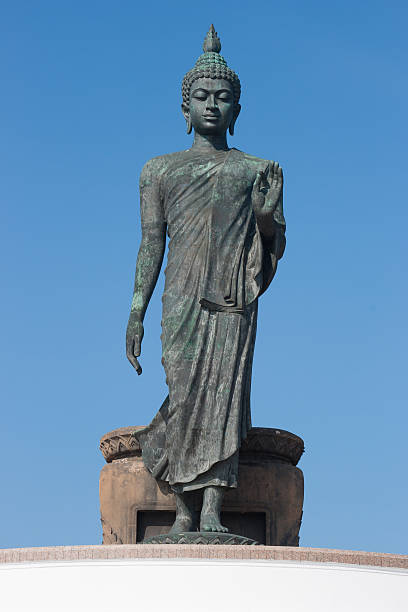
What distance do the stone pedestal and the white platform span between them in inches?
101

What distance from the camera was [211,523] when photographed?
11625 millimetres

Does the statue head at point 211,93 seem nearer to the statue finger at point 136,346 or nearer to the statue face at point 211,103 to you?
the statue face at point 211,103

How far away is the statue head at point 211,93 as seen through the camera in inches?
510

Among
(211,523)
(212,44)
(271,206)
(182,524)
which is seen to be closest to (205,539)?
(211,523)

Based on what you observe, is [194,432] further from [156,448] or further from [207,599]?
[207,599]

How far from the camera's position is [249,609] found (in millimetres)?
9773

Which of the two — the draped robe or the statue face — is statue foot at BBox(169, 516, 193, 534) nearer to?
the draped robe

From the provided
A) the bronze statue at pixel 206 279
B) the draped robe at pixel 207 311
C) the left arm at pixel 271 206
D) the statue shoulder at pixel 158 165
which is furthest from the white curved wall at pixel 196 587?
the statue shoulder at pixel 158 165

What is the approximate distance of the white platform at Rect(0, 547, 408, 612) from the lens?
9.83m

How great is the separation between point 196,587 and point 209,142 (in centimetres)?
490

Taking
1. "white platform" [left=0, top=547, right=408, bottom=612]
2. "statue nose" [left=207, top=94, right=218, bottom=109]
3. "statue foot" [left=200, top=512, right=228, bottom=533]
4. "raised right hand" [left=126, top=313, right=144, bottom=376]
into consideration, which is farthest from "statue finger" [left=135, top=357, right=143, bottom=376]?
"white platform" [left=0, top=547, right=408, bottom=612]

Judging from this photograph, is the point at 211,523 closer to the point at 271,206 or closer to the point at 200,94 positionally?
the point at 271,206

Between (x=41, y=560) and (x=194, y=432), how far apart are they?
7.04 ft

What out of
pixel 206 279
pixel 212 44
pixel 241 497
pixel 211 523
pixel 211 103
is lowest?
pixel 211 523
